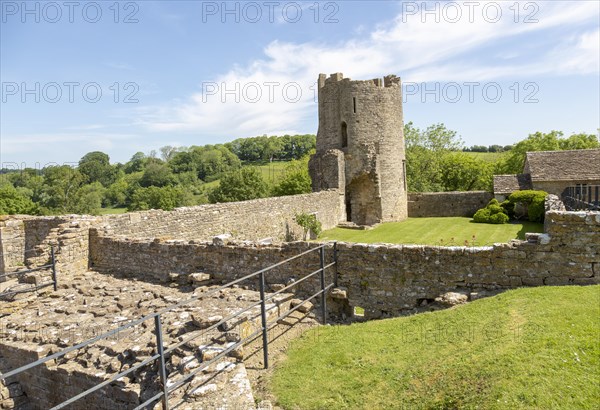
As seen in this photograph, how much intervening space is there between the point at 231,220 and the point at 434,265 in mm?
11396

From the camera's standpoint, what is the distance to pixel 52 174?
48.9 metres

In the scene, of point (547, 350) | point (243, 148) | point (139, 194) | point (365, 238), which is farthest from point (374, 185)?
point (243, 148)

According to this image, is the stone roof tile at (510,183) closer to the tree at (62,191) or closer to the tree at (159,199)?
the tree at (159,199)

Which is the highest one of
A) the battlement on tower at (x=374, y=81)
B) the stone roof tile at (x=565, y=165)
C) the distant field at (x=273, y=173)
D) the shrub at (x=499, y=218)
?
the battlement on tower at (x=374, y=81)

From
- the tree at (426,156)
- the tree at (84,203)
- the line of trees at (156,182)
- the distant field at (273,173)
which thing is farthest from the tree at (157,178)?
the tree at (426,156)

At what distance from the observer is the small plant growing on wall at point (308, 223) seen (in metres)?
22.3

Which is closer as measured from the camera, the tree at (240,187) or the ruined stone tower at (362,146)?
the ruined stone tower at (362,146)

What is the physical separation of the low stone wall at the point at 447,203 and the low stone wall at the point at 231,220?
34.8ft

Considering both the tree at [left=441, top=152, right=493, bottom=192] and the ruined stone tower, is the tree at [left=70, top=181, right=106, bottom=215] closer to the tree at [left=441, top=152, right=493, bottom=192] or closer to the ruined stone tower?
the ruined stone tower

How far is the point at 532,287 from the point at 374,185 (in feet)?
70.1

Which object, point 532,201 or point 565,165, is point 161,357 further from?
point 565,165

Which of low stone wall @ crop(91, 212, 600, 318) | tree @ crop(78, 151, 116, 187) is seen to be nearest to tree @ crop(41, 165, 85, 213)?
tree @ crop(78, 151, 116, 187)

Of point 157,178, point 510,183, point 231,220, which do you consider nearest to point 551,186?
point 510,183

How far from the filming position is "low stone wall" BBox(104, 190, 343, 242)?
14078 mm
